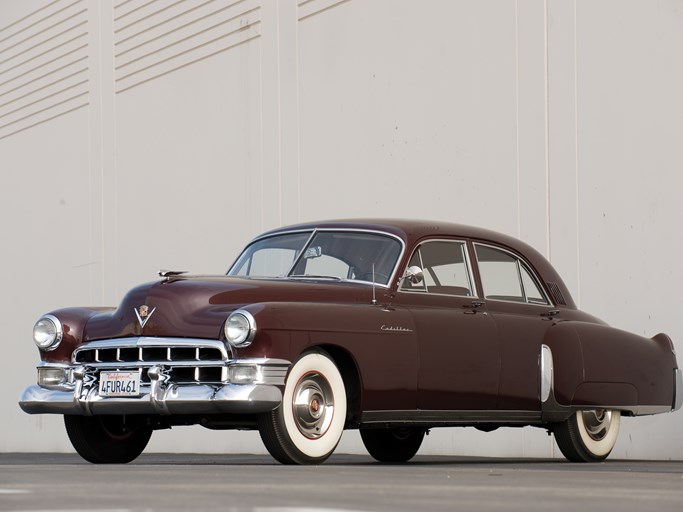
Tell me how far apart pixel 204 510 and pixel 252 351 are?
10.5 ft

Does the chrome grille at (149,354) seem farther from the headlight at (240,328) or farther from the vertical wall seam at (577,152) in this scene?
the vertical wall seam at (577,152)

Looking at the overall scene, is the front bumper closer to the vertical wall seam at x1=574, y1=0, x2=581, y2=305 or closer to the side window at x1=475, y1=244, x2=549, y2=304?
the side window at x1=475, y1=244, x2=549, y2=304

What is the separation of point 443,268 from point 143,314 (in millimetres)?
2157

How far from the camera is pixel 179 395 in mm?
7602

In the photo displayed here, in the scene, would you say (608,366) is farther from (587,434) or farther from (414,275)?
(414,275)

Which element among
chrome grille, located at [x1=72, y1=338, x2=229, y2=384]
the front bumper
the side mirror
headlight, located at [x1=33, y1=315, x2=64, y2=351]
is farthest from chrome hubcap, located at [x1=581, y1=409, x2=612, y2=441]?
headlight, located at [x1=33, y1=315, x2=64, y2=351]

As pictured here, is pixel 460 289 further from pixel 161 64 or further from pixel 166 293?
pixel 161 64

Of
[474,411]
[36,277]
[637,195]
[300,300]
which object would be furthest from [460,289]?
[36,277]

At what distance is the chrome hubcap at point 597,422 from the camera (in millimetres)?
9734

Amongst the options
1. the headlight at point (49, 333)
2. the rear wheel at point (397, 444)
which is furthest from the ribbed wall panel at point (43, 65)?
the headlight at point (49, 333)

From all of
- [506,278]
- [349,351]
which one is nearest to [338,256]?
[349,351]

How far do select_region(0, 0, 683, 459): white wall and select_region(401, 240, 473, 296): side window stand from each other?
270 centimetres

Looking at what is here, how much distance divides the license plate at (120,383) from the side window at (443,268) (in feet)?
6.05

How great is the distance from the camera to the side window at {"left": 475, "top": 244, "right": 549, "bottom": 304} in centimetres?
920
